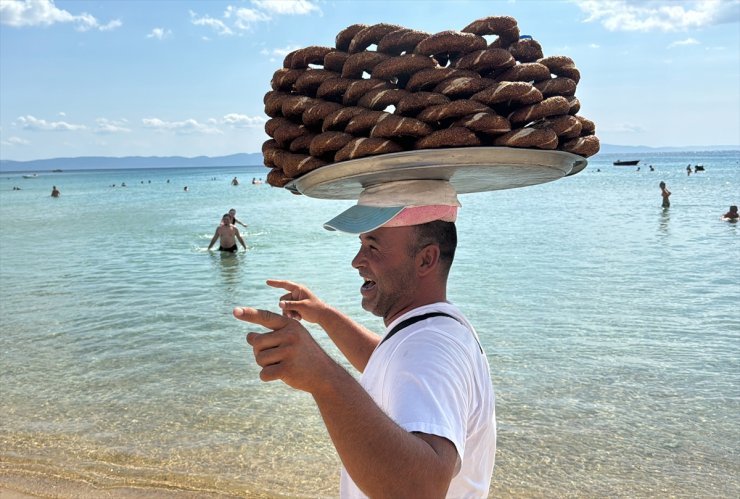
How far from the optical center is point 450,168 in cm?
178

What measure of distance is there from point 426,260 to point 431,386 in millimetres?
598

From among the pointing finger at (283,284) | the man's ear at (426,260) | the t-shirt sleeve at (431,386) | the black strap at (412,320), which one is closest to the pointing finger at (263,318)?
the t-shirt sleeve at (431,386)

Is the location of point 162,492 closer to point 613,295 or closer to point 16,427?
point 16,427

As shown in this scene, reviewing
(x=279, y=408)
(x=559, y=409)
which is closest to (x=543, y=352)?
(x=559, y=409)

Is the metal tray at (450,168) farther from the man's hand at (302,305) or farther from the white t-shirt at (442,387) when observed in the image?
the man's hand at (302,305)

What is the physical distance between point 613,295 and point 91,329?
31.4 ft

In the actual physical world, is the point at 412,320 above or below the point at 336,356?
above

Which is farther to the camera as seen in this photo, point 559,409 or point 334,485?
point 559,409

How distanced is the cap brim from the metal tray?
89 millimetres

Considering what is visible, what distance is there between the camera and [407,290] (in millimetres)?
1971

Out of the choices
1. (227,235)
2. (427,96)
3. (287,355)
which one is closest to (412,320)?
(287,355)

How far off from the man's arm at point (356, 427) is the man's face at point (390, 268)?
594mm

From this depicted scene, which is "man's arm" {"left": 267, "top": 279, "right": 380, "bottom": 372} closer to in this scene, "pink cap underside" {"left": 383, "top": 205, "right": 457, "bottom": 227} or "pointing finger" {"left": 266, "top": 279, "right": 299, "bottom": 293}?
"pointing finger" {"left": 266, "top": 279, "right": 299, "bottom": 293}

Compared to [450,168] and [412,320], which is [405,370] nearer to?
[412,320]
